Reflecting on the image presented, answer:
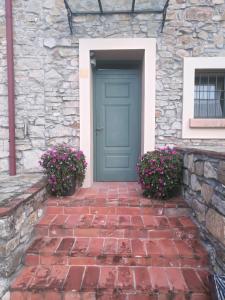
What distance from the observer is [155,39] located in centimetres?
325

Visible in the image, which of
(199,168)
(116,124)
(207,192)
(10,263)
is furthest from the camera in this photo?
(116,124)

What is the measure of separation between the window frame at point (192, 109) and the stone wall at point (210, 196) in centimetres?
78

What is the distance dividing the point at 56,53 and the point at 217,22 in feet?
7.66

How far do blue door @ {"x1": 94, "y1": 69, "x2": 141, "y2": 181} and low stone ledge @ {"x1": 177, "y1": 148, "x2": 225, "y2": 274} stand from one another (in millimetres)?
1256

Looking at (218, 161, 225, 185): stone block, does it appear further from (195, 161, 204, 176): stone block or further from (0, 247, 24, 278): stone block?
(0, 247, 24, 278): stone block

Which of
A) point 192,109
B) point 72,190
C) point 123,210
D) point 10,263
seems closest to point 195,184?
point 123,210

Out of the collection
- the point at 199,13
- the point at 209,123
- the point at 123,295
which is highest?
the point at 199,13

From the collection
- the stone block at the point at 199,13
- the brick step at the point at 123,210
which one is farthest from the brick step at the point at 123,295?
the stone block at the point at 199,13

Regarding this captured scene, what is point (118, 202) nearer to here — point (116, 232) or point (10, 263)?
point (116, 232)

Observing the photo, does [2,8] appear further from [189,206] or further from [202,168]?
[189,206]

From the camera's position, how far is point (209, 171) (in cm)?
209

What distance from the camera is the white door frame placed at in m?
3.25

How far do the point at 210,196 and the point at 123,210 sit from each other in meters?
1.01

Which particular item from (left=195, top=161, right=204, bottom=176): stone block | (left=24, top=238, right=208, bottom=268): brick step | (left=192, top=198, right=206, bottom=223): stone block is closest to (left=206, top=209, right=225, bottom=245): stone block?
(left=192, top=198, right=206, bottom=223): stone block
